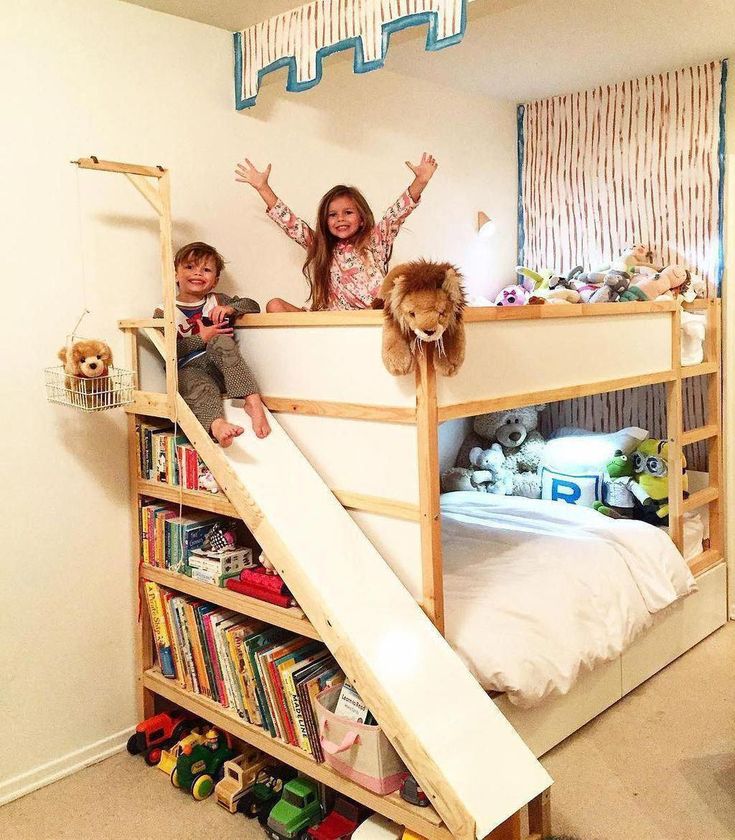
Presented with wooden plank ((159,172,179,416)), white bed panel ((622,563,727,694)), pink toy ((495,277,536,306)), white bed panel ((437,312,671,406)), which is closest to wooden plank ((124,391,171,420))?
wooden plank ((159,172,179,416))

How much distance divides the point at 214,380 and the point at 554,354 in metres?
1.03

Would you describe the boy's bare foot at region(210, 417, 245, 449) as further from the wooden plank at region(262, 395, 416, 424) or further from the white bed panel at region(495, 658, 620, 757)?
the white bed panel at region(495, 658, 620, 757)

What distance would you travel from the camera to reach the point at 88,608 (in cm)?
253

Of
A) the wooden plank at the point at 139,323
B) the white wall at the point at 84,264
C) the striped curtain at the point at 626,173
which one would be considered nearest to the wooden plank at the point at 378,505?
the wooden plank at the point at 139,323

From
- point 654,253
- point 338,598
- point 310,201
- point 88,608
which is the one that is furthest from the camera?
point 654,253

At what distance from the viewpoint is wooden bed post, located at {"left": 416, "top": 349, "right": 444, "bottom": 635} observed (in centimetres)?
199

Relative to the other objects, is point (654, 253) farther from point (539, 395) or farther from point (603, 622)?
point (603, 622)

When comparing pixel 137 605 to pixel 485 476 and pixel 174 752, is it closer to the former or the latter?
pixel 174 752

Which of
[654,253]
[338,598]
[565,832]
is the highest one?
[654,253]

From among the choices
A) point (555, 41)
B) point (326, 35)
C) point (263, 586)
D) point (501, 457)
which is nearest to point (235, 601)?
point (263, 586)

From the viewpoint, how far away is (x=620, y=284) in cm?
316

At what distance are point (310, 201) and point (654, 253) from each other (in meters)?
1.57

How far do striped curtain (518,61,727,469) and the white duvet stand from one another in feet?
2.41

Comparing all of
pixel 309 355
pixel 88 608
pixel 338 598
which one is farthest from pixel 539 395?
pixel 88 608
